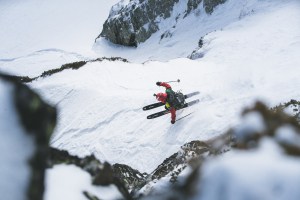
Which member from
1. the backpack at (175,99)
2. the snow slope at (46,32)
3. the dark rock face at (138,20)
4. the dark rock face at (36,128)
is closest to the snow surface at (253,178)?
the dark rock face at (36,128)

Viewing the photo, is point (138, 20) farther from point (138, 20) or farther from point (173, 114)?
point (173, 114)

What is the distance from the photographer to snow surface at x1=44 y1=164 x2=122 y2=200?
6.22 m

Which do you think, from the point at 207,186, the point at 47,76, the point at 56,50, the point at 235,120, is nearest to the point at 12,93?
the point at 207,186

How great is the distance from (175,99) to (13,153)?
40.9ft

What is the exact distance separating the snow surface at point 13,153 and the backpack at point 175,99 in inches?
475

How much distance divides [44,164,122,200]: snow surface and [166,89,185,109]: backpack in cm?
1072

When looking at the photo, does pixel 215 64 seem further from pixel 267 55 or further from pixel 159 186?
pixel 159 186

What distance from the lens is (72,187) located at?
6402 mm

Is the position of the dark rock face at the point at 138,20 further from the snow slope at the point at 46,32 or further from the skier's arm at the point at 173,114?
the skier's arm at the point at 173,114

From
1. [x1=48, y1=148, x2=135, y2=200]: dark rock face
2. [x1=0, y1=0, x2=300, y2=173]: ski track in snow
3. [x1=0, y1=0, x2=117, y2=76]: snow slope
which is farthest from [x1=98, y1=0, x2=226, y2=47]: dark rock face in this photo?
[x1=48, y1=148, x2=135, y2=200]: dark rock face

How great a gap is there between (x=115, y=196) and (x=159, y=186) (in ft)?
8.88

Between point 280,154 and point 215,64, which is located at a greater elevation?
point 280,154

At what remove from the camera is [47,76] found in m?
25.7

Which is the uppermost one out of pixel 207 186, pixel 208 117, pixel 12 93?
pixel 12 93
